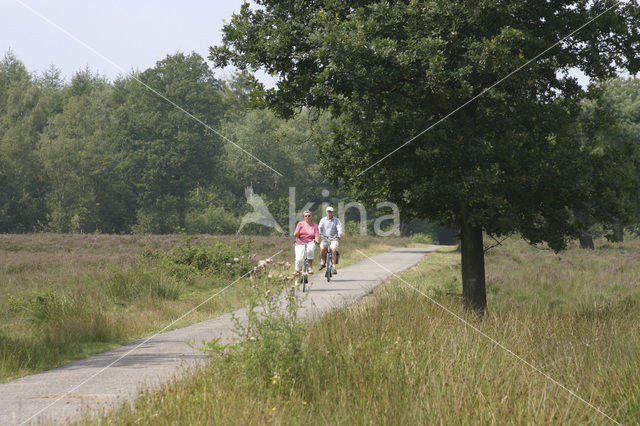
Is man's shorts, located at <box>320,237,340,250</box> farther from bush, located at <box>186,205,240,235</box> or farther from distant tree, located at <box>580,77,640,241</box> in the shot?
bush, located at <box>186,205,240,235</box>

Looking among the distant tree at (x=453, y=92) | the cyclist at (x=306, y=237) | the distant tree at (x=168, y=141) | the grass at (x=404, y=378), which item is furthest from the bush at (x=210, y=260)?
the distant tree at (x=168, y=141)

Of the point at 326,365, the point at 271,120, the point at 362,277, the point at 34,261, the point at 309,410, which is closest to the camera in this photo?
the point at 309,410

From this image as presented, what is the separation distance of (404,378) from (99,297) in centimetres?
985

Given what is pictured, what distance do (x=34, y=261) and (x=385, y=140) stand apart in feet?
53.3

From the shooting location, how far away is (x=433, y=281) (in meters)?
19.9

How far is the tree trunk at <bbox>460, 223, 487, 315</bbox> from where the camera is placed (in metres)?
13.0

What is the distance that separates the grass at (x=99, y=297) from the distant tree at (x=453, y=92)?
308cm

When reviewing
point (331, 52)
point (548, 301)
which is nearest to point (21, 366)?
point (331, 52)

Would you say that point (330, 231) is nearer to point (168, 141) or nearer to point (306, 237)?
point (306, 237)

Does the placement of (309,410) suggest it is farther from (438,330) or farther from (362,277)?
(362,277)

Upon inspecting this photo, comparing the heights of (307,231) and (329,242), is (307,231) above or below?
above

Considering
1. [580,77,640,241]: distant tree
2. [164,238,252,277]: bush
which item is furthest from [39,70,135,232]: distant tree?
[580,77,640,241]: distant tree

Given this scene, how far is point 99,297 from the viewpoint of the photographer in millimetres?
14320

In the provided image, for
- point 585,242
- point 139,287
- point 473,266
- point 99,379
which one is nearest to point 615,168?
point 473,266
